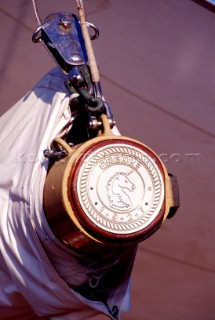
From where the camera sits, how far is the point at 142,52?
132 centimetres

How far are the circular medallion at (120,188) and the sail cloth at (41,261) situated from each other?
5cm

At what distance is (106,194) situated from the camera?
44 cm

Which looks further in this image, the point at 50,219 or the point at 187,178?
the point at 187,178

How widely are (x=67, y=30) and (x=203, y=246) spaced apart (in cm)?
90

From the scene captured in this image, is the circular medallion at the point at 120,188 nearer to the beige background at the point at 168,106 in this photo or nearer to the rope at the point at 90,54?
the rope at the point at 90,54

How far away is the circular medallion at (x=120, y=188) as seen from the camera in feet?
1.43

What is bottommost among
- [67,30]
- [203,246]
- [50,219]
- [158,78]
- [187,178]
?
[203,246]

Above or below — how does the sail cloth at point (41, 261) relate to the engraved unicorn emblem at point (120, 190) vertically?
below

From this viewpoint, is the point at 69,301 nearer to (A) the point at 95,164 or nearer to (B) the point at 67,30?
(A) the point at 95,164

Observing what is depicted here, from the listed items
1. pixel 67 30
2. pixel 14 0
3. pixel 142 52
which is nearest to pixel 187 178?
pixel 142 52

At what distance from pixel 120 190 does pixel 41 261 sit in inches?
3.3

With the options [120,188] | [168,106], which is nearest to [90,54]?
[120,188]

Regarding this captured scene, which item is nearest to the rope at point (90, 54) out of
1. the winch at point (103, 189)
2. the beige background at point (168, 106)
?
the winch at point (103, 189)

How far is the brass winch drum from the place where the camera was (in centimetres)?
44
